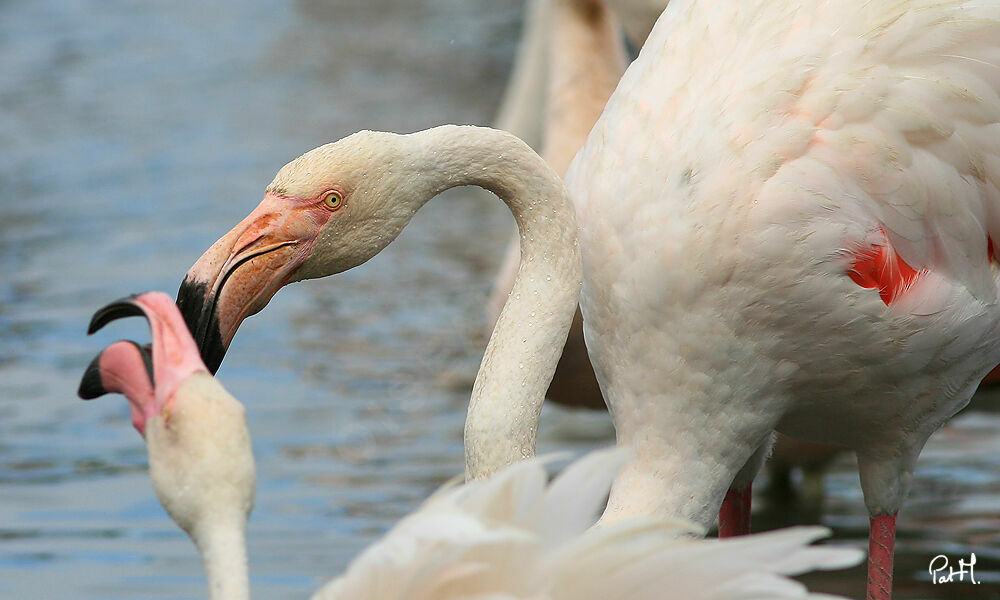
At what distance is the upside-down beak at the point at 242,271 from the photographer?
361 cm

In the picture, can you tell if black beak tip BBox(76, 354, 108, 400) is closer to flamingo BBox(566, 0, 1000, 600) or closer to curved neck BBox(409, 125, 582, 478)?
curved neck BBox(409, 125, 582, 478)

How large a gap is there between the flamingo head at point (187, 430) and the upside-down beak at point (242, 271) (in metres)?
0.50

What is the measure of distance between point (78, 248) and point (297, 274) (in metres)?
6.42

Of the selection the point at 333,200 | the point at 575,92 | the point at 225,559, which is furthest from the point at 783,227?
the point at 575,92

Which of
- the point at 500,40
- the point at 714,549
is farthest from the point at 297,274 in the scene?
the point at 500,40

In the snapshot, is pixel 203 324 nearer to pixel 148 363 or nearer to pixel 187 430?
pixel 148 363

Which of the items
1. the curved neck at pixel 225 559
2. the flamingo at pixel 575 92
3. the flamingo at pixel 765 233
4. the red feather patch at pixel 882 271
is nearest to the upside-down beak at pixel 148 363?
the curved neck at pixel 225 559

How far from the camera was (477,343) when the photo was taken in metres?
8.30

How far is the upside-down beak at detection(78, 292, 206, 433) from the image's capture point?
2.99 m

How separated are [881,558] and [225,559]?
220cm

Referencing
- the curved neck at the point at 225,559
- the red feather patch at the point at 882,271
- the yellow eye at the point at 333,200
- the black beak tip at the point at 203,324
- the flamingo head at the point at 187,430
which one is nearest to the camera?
the curved neck at the point at 225,559
